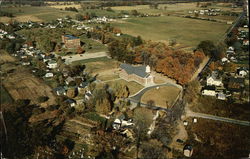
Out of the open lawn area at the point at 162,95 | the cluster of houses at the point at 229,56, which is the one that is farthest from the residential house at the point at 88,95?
the cluster of houses at the point at 229,56

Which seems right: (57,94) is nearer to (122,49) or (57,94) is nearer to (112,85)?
(112,85)

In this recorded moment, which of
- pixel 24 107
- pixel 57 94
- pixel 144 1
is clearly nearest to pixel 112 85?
pixel 57 94

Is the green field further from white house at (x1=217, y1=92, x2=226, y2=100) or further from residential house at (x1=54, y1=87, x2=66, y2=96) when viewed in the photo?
white house at (x1=217, y1=92, x2=226, y2=100)

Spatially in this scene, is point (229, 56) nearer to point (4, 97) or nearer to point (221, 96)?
point (221, 96)

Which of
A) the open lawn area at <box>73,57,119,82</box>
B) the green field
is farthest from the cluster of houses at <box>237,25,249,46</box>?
the green field

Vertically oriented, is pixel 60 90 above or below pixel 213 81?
below

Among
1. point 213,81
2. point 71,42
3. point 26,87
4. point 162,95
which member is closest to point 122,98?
point 162,95
